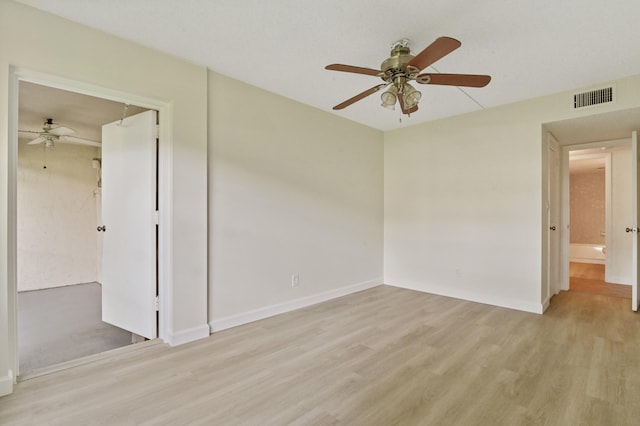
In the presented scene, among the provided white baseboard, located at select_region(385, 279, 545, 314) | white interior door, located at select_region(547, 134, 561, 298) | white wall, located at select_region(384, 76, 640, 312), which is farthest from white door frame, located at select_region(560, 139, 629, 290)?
white baseboard, located at select_region(385, 279, 545, 314)

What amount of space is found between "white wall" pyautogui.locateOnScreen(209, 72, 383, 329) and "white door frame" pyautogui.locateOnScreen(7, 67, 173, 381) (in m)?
0.40

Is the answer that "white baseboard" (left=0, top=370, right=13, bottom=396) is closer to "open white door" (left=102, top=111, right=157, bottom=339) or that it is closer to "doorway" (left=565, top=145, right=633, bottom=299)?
"open white door" (left=102, top=111, right=157, bottom=339)

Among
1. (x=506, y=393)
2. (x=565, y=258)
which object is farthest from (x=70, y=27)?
(x=565, y=258)

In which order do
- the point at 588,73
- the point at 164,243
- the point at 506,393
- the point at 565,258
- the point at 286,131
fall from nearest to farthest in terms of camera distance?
the point at 506,393 → the point at 164,243 → the point at 588,73 → the point at 286,131 → the point at 565,258

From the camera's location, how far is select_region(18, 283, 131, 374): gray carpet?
9.05 feet

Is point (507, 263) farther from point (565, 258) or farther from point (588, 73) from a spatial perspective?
point (588, 73)

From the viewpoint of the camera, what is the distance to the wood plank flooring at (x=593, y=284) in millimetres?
4500

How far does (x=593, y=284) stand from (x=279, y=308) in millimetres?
5157

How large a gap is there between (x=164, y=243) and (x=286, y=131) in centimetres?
185

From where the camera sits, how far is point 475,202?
418 cm

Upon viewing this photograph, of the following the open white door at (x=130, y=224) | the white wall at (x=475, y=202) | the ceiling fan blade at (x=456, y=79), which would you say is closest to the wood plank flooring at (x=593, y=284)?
the white wall at (x=475, y=202)

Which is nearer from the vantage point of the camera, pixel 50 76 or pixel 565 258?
pixel 50 76

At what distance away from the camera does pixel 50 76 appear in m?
2.16

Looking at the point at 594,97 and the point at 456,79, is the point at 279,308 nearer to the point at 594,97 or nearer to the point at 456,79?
the point at 456,79
